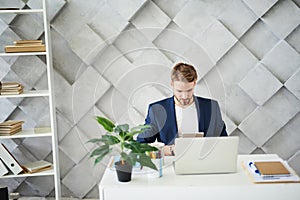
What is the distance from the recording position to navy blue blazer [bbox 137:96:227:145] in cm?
256

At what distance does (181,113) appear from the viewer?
2.61 meters

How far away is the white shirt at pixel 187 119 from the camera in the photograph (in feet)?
8.43

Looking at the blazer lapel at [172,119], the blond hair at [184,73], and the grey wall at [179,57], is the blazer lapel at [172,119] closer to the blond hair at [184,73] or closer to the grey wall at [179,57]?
the blond hair at [184,73]

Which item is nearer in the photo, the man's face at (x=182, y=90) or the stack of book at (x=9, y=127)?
the man's face at (x=182, y=90)

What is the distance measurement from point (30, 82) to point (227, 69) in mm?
1545

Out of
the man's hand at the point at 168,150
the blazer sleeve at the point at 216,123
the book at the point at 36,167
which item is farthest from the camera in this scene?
the book at the point at 36,167

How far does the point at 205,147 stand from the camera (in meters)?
2.02

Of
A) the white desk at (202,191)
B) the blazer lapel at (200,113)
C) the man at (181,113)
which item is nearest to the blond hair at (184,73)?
the man at (181,113)

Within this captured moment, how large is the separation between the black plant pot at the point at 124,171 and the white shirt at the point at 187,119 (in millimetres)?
675

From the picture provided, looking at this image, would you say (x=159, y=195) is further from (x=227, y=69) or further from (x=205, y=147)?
(x=227, y=69)

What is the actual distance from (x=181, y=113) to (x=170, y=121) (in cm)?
9

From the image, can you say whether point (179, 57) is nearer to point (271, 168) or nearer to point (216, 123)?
point (216, 123)

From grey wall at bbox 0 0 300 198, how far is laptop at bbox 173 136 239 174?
118cm

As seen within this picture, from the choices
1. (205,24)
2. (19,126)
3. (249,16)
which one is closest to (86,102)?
(19,126)
